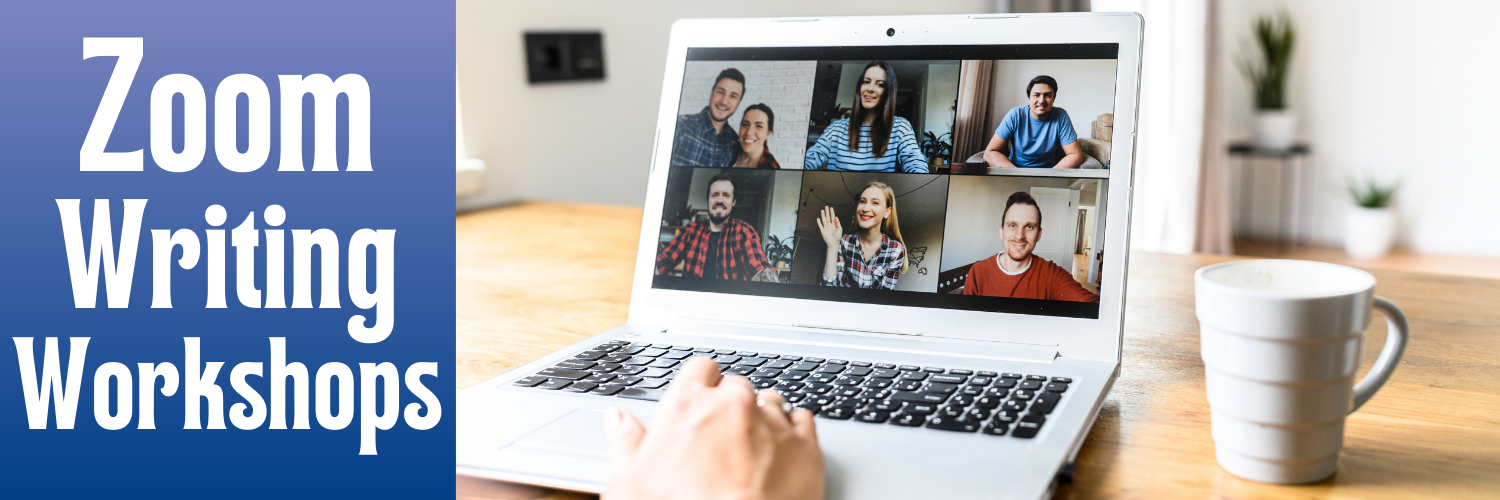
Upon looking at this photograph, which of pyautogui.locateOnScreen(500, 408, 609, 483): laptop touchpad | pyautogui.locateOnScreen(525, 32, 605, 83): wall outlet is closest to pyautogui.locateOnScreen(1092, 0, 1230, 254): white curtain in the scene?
pyautogui.locateOnScreen(525, 32, 605, 83): wall outlet

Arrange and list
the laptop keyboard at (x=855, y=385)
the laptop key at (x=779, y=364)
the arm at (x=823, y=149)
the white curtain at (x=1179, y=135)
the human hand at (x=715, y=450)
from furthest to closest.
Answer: the white curtain at (x=1179, y=135) < the arm at (x=823, y=149) < the laptop key at (x=779, y=364) < the laptop keyboard at (x=855, y=385) < the human hand at (x=715, y=450)

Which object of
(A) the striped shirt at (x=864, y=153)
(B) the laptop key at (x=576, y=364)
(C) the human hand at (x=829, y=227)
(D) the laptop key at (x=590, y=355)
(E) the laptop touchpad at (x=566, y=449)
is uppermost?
(A) the striped shirt at (x=864, y=153)

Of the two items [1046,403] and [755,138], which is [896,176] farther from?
[1046,403]

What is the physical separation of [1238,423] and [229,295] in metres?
0.77

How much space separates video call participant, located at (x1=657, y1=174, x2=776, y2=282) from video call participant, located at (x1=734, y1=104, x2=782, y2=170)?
2 cm

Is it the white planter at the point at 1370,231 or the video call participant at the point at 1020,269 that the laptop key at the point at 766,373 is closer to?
the video call participant at the point at 1020,269

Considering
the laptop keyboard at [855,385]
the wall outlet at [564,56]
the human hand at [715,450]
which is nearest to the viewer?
the human hand at [715,450]

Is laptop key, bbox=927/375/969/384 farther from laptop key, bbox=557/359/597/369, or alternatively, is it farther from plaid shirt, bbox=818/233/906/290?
laptop key, bbox=557/359/597/369

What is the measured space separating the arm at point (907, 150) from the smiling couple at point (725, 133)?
94 millimetres

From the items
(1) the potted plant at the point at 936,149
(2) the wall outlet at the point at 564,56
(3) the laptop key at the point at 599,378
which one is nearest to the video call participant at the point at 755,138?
(1) the potted plant at the point at 936,149

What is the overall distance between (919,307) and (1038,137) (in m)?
0.14

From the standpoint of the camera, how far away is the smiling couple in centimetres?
76

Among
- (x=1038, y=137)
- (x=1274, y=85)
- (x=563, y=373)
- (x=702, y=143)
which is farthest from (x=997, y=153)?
(x=1274, y=85)

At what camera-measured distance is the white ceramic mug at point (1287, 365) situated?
1.47 feet
